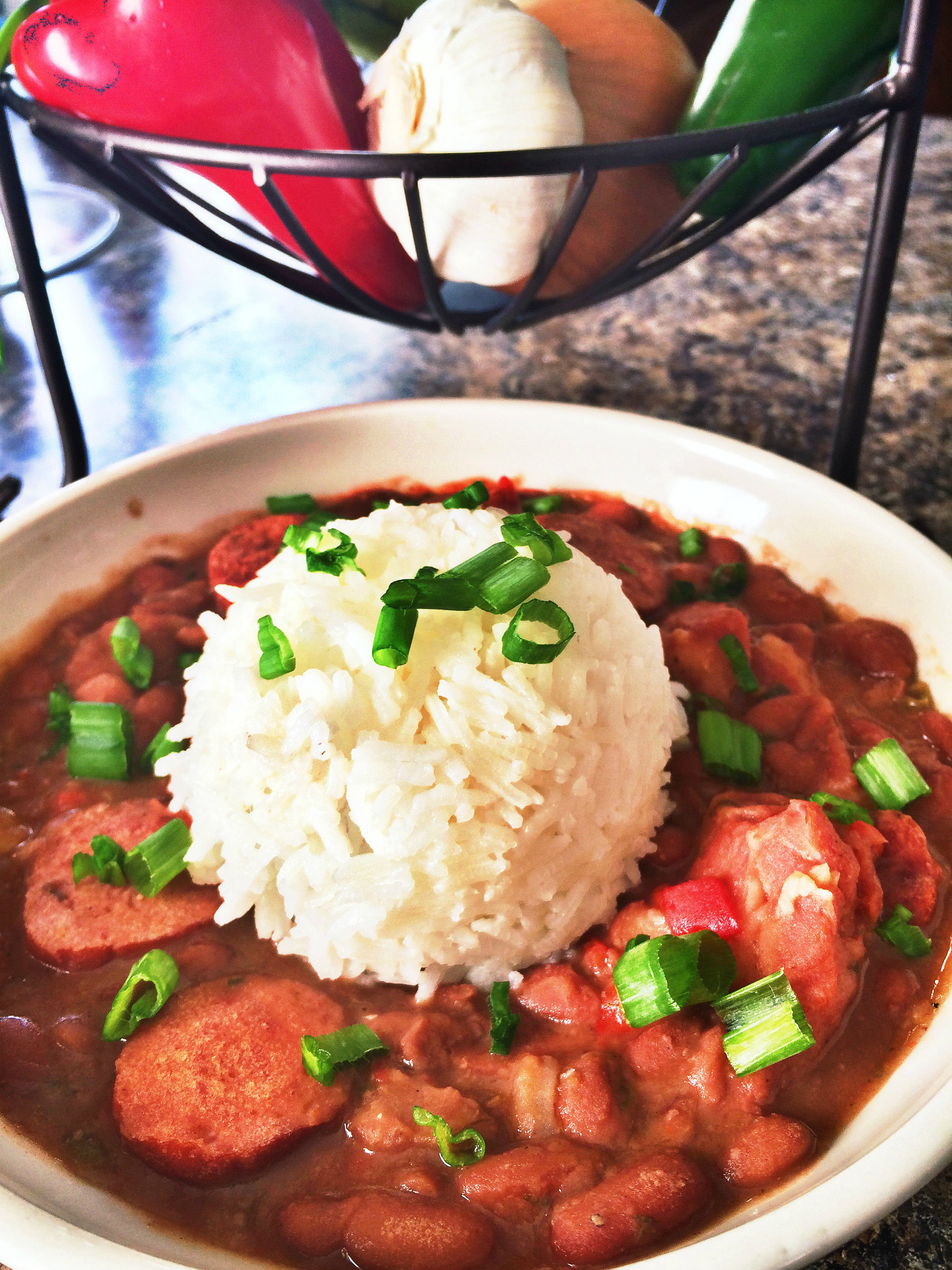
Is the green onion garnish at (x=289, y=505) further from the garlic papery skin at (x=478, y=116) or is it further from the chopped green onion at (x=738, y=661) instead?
the chopped green onion at (x=738, y=661)

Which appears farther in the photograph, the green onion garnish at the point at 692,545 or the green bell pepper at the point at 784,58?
the green onion garnish at the point at 692,545

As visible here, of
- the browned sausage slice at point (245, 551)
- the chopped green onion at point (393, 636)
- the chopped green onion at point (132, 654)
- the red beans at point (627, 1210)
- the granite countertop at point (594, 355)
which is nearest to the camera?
the red beans at point (627, 1210)

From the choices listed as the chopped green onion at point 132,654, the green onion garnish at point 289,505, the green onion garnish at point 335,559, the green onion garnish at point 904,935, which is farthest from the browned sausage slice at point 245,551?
the green onion garnish at point 904,935

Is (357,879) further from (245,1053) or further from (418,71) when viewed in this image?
(418,71)

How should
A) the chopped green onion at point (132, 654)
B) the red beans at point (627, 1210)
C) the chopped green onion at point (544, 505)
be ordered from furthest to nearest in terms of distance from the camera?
the chopped green onion at point (544, 505), the chopped green onion at point (132, 654), the red beans at point (627, 1210)

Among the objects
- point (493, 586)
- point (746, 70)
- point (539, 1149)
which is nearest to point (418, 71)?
point (746, 70)

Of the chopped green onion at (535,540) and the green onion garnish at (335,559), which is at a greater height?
the chopped green onion at (535,540)

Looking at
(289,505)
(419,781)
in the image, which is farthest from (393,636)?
(289,505)
